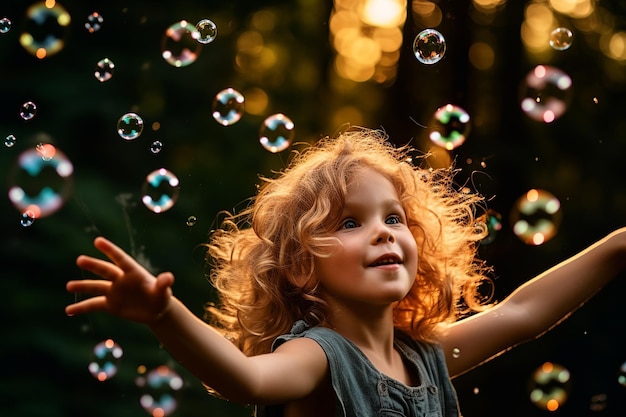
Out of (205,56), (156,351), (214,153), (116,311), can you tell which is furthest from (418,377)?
(205,56)

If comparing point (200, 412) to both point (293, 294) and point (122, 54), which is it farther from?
point (293, 294)

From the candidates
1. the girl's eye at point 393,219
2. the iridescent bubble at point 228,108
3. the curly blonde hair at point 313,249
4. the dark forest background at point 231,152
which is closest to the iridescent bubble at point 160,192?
the iridescent bubble at point 228,108

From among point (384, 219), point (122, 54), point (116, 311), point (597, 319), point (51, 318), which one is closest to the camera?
point (116, 311)

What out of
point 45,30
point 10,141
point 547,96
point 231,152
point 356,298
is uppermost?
point 45,30

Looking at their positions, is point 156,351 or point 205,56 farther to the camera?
point 205,56

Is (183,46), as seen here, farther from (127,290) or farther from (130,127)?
(127,290)

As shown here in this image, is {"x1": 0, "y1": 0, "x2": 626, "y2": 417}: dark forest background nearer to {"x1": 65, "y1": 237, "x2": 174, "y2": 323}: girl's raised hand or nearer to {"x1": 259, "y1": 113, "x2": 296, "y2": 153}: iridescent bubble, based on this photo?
{"x1": 259, "y1": 113, "x2": 296, "y2": 153}: iridescent bubble

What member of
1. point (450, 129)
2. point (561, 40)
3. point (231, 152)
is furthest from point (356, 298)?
point (231, 152)

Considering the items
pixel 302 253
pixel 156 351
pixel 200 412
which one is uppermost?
pixel 302 253

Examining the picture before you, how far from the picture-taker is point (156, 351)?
418cm

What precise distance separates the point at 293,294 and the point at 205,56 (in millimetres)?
2745

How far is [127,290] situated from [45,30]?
5.76 ft

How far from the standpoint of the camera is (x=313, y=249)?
205cm

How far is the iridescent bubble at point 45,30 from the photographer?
10.0 feet
